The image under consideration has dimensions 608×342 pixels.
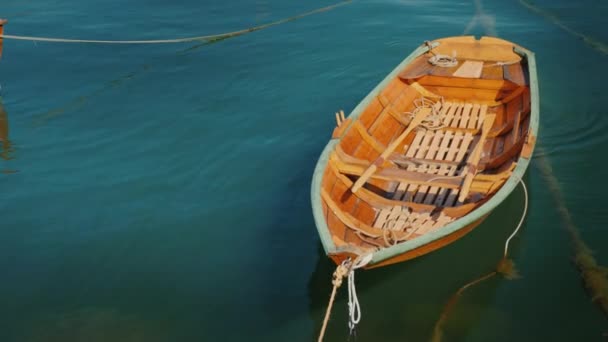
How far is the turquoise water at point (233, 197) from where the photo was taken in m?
7.73

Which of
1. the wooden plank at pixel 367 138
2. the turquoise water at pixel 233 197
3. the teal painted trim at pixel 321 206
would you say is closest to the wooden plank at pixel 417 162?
the wooden plank at pixel 367 138

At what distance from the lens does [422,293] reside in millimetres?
7930

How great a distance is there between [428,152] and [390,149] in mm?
1057

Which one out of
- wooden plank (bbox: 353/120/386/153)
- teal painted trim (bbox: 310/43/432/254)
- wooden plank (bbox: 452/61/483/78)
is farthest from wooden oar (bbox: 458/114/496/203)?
teal painted trim (bbox: 310/43/432/254)

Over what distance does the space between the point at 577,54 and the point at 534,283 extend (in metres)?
10.4

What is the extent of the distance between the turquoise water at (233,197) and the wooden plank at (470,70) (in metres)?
1.90

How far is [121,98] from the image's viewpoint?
14.8m

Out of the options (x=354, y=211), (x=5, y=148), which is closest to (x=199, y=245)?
(x=354, y=211)

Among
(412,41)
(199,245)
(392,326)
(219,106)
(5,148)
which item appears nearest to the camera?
(392,326)

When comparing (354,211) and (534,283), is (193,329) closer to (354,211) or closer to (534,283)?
(354,211)

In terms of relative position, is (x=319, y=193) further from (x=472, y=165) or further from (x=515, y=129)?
(x=515, y=129)

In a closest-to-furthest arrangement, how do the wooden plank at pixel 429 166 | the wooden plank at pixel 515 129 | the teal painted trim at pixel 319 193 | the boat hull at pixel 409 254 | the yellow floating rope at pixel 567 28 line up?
the boat hull at pixel 409 254 < the teal painted trim at pixel 319 193 < the wooden plank at pixel 429 166 < the wooden plank at pixel 515 129 < the yellow floating rope at pixel 567 28

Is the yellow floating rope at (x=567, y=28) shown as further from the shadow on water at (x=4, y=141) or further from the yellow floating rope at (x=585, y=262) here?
the shadow on water at (x=4, y=141)

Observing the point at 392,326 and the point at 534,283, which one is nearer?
the point at 392,326
